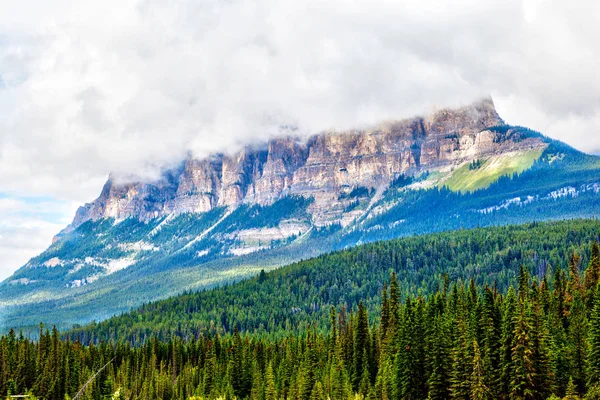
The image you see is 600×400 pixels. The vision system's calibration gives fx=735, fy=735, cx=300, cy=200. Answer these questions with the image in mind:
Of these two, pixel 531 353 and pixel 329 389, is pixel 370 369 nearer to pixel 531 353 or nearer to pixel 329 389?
pixel 329 389

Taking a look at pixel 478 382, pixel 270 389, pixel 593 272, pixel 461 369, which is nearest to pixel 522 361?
pixel 478 382

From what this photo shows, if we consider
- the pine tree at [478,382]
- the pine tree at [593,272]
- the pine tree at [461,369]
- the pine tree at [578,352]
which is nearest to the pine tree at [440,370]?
the pine tree at [461,369]

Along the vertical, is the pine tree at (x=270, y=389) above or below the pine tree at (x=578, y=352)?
below

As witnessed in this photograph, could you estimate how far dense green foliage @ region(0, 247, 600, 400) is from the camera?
90312 millimetres

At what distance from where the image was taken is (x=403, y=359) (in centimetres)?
10594

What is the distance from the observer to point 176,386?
15500 centimetres

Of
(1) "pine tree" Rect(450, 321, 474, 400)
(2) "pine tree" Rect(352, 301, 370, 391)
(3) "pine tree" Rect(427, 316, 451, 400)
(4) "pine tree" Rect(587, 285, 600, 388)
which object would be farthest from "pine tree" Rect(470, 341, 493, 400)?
(2) "pine tree" Rect(352, 301, 370, 391)

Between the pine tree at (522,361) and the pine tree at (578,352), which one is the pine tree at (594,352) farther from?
the pine tree at (522,361)

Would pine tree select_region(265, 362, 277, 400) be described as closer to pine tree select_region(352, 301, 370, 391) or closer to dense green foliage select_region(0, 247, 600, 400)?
dense green foliage select_region(0, 247, 600, 400)

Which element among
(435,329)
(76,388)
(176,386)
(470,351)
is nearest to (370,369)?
(435,329)

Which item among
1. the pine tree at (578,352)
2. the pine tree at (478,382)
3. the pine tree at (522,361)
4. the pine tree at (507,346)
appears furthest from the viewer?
the pine tree at (578,352)

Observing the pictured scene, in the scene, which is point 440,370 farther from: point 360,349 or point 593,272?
point 593,272

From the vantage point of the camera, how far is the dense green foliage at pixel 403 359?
9031 centimetres

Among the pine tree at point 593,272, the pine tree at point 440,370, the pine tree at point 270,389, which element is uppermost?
the pine tree at point 593,272
